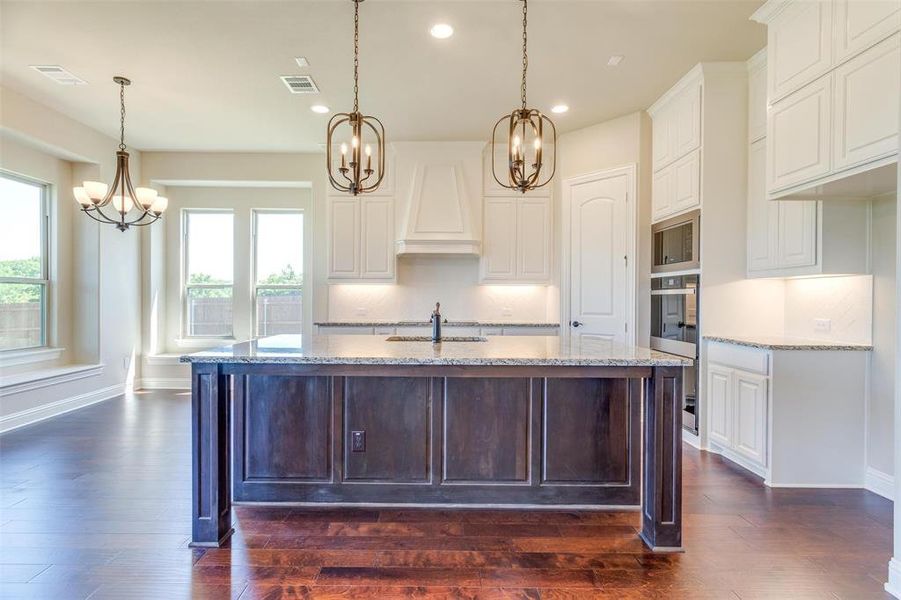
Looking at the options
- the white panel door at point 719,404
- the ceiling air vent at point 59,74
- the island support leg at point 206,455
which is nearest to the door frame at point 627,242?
the white panel door at point 719,404

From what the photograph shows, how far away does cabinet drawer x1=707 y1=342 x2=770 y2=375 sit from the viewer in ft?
10.5

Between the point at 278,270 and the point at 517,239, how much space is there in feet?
11.0

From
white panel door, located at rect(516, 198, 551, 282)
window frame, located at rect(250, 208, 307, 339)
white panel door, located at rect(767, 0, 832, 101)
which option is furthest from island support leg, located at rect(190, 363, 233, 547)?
window frame, located at rect(250, 208, 307, 339)

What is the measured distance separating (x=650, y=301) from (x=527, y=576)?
10.5ft

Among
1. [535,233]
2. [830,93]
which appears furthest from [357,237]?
[830,93]

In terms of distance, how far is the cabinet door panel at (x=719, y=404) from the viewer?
358 centimetres

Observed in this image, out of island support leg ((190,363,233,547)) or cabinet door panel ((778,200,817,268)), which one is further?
cabinet door panel ((778,200,817,268))

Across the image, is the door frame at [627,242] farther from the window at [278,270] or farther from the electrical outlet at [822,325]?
the window at [278,270]

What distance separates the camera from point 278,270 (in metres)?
6.61

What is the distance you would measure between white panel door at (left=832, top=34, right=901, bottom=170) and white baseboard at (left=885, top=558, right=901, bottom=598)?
6.10 ft

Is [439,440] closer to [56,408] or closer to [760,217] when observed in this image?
[760,217]

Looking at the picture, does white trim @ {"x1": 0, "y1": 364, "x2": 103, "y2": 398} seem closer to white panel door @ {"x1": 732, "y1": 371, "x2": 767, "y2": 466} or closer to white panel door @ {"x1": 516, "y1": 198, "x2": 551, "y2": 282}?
white panel door @ {"x1": 516, "y1": 198, "x2": 551, "y2": 282}

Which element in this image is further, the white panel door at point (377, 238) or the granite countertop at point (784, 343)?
the white panel door at point (377, 238)

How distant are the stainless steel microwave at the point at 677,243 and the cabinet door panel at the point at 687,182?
0.31 ft
